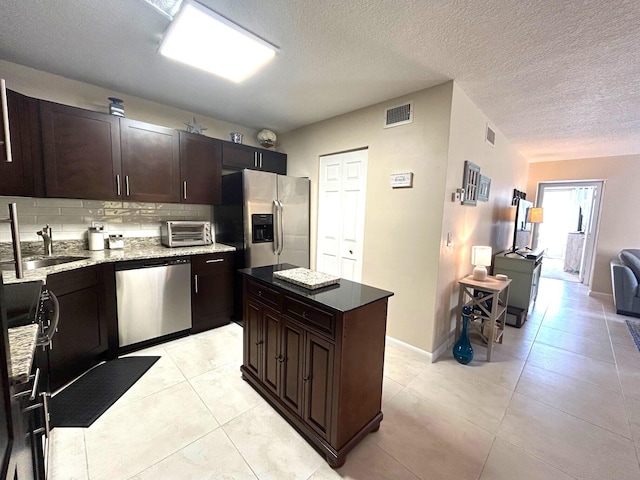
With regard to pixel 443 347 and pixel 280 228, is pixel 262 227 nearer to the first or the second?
pixel 280 228

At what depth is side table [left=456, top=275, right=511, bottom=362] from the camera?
2605 millimetres

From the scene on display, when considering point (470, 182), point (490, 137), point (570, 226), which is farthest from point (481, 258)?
point (570, 226)

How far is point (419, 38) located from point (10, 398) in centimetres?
257

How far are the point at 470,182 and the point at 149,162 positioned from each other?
3.43 meters

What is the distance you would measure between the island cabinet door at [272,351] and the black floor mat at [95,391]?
3.78 ft

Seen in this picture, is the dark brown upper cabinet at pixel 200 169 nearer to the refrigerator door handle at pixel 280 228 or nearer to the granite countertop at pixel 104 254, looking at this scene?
the granite countertop at pixel 104 254

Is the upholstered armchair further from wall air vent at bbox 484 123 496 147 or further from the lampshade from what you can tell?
wall air vent at bbox 484 123 496 147

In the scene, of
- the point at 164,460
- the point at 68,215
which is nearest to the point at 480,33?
the point at 164,460

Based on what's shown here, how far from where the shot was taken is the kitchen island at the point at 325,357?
144cm

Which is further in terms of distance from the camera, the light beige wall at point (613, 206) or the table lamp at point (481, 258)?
the light beige wall at point (613, 206)

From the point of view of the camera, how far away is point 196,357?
253 cm

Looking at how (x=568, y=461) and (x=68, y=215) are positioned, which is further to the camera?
(x=68, y=215)

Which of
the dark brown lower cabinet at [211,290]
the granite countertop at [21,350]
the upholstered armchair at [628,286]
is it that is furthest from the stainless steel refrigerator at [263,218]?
the upholstered armchair at [628,286]

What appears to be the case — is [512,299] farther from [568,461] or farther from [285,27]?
Answer: [285,27]
